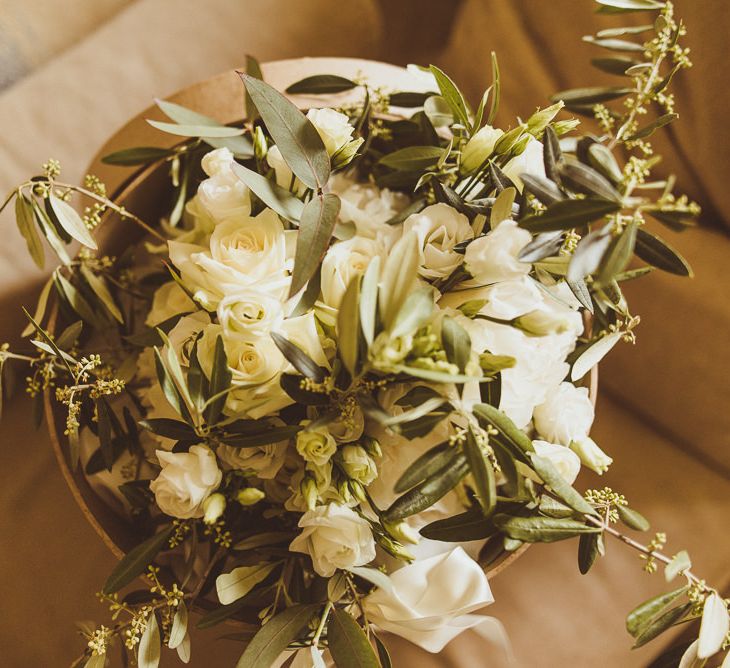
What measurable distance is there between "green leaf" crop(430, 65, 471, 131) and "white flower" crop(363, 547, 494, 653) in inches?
13.7

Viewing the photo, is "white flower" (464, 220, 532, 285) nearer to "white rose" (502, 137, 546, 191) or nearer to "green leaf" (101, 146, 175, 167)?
"white rose" (502, 137, 546, 191)

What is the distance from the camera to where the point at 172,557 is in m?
0.59

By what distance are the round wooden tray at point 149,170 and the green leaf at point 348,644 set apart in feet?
0.45

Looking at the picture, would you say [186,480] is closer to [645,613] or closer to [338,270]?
[338,270]

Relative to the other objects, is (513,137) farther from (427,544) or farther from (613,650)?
(613,650)

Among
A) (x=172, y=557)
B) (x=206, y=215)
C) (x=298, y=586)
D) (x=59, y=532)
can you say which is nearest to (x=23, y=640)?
(x=59, y=532)

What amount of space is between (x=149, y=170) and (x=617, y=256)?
413 millimetres

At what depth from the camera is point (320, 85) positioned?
23.1 inches

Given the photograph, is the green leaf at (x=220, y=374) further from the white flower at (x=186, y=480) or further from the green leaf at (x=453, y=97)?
the green leaf at (x=453, y=97)

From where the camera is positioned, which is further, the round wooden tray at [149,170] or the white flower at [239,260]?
the round wooden tray at [149,170]

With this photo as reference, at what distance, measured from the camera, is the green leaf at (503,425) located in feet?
1.33

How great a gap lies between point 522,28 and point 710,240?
0.37 meters

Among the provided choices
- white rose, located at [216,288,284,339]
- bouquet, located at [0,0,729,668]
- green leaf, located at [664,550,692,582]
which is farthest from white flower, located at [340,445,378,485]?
green leaf, located at [664,550,692,582]

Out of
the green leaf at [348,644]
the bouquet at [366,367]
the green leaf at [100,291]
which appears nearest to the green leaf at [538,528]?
the bouquet at [366,367]
